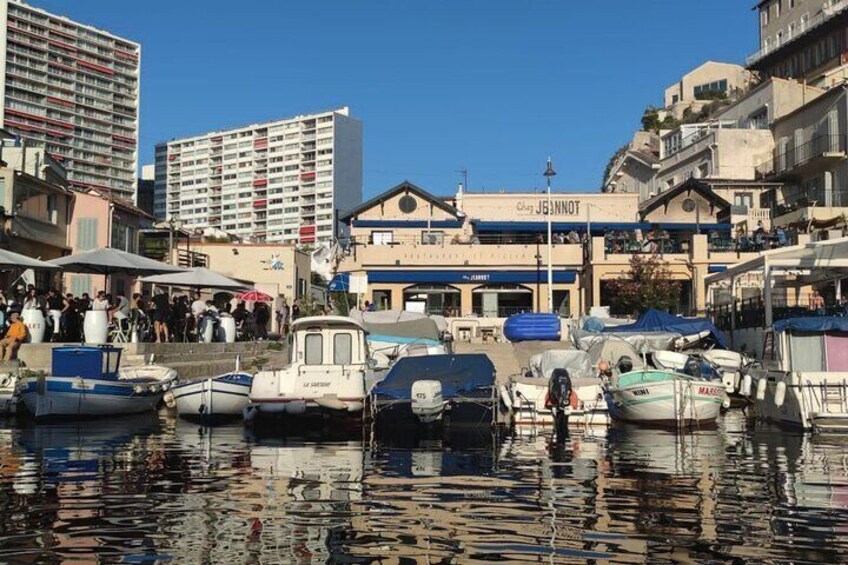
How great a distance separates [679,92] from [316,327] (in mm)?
98056

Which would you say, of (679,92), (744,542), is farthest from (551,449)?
(679,92)

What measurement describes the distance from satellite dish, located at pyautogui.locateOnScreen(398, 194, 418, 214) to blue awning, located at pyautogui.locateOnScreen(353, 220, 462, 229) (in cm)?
85

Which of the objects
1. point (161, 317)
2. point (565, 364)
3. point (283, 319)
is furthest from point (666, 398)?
point (283, 319)

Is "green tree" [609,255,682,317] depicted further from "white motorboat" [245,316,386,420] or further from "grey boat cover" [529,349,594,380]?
"white motorboat" [245,316,386,420]

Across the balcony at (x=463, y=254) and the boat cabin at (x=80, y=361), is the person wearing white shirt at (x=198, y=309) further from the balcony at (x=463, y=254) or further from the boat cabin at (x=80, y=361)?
the balcony at (x=463, y=254)

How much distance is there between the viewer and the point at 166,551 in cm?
925

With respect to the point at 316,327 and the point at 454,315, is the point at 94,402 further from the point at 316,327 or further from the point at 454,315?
the point at 454,315

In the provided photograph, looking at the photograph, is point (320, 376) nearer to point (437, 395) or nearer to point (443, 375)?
point (443, 375)

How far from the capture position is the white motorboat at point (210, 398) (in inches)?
965

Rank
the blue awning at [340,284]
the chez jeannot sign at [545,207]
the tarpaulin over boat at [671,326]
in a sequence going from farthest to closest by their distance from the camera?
the chez jeannot sign at [545,207] < the blue awning at [340,284] < the tarpaulin over boat at [671,326]

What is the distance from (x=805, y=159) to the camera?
190 ft

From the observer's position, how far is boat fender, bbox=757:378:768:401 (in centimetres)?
2514

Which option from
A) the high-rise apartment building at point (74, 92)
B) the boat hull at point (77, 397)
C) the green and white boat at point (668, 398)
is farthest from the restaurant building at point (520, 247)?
the high-rise apartment building at point (74, 92)

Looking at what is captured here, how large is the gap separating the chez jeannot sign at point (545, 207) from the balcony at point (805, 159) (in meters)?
14.3
